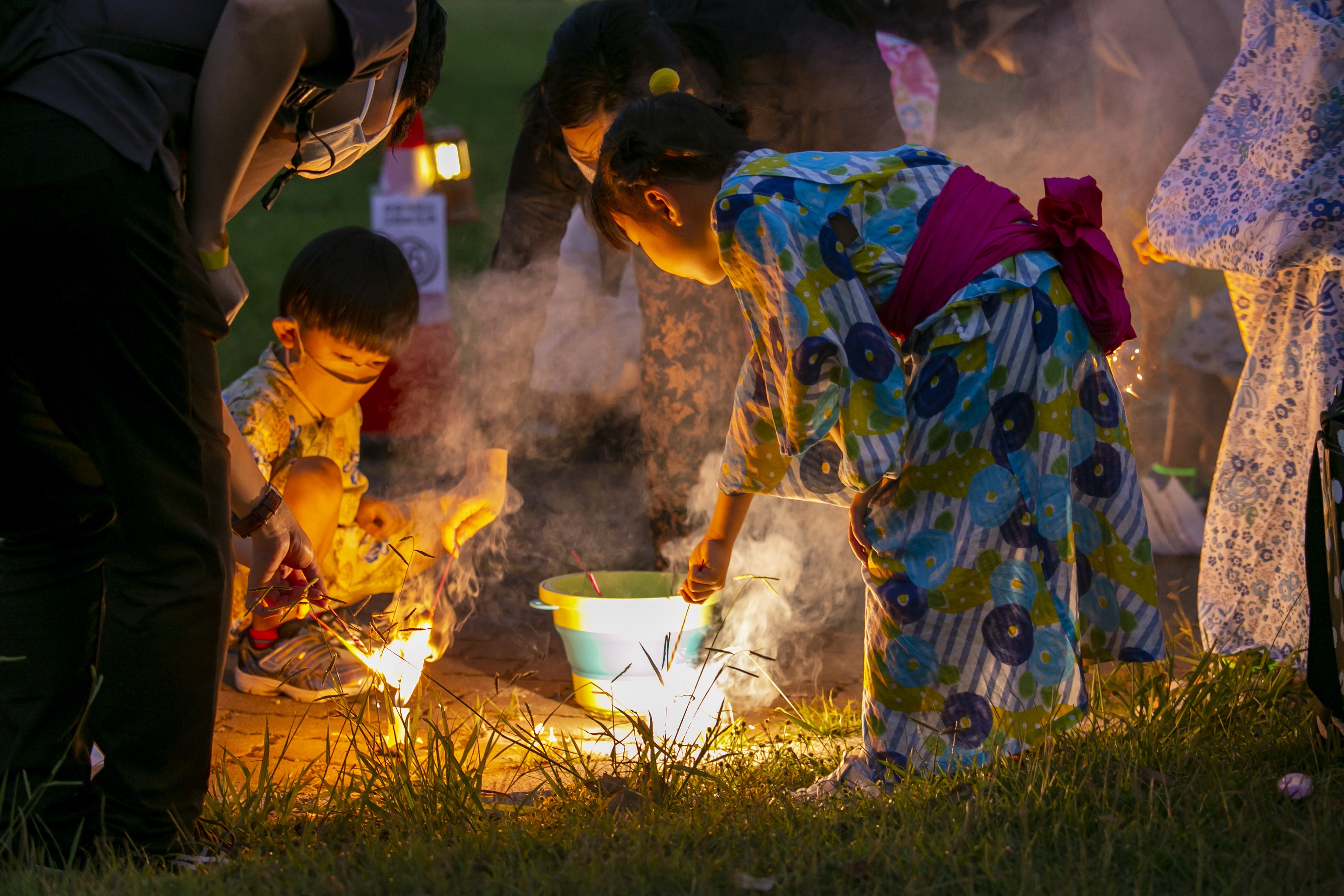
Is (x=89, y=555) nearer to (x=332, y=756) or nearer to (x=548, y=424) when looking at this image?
(x=332, y=756)

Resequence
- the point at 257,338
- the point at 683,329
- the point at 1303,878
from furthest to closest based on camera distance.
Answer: the point at 257,338
the point at 683,329
the point at 1303,878

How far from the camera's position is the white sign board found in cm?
646

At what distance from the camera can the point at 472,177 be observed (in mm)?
13031

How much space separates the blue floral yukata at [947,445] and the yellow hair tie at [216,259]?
2.57ft

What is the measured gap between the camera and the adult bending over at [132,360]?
155 centimetres

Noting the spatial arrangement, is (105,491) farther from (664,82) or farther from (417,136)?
(417,136)

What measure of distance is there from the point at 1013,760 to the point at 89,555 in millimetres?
1540

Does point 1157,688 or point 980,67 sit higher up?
point 980,67

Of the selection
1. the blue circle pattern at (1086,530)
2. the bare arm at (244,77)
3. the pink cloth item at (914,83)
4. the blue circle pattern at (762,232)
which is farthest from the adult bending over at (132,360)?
the pink cloth item at (914,83)

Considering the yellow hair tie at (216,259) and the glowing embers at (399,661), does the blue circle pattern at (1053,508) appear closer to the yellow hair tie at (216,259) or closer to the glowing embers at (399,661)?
the glowing embers at (399,661)

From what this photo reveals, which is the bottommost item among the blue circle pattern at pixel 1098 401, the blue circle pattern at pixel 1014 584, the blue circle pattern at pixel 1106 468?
the blue circle pattern at pixel 1014 584

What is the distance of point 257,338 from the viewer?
8242 mm

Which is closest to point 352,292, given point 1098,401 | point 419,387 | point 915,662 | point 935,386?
point 935,386

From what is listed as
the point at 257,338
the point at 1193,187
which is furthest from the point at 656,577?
the point at 257,338
